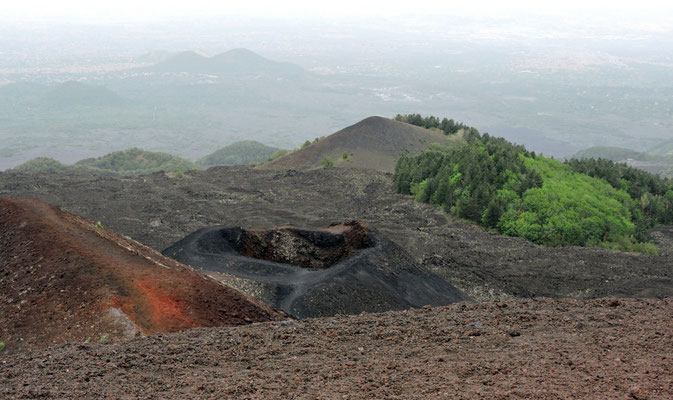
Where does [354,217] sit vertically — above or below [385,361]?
below

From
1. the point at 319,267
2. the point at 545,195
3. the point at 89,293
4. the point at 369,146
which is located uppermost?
the point at 89,293

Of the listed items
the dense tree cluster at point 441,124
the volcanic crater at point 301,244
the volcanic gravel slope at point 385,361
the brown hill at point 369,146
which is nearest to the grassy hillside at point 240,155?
the dense tree cluster at point 441,124

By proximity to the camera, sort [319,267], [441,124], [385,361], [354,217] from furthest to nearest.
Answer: [441,124]
[354,217]
[319,267]
[385,361]

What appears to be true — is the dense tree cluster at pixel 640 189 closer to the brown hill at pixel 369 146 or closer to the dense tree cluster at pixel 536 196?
the dense tree cluster at pixel 536 196

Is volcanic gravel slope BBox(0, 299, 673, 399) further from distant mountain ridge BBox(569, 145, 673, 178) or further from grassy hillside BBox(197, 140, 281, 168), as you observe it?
grassy hillside BBox(197, 140, 281, 168)

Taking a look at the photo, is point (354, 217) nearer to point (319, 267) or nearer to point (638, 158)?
point (319, 267)

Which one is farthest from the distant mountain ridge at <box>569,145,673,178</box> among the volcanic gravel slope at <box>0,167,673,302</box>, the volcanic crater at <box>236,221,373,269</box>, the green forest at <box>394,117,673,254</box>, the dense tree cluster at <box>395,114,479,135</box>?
the volcanic crater at <box>236,221,373,269</box>

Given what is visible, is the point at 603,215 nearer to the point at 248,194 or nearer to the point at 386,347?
the point at 248,194

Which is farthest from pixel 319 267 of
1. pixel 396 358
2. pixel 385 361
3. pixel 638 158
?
pixel 638 158
